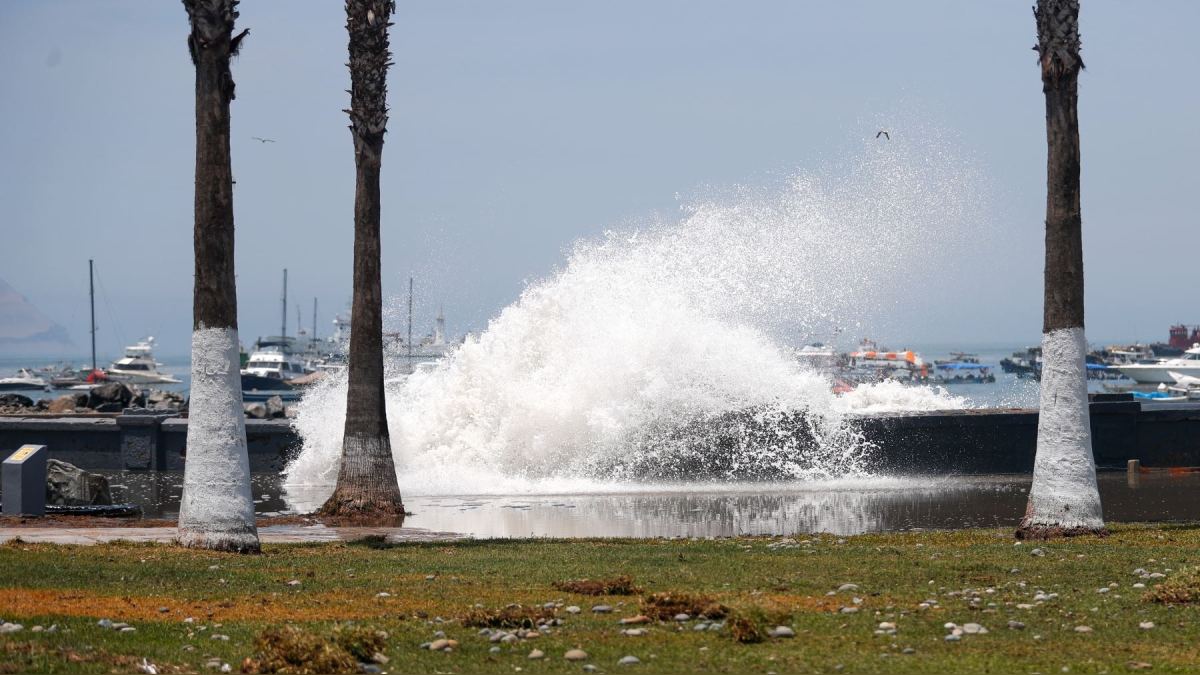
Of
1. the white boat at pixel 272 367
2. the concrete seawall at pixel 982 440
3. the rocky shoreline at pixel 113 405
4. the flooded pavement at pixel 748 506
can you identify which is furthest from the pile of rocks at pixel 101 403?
the white boat at pixel 272 367

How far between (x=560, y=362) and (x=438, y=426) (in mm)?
3287

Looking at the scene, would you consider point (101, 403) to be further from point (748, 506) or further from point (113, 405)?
point (748, 506)

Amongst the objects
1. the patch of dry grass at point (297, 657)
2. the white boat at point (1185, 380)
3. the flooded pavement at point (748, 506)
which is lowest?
the flooded pavement at point (748, 506)

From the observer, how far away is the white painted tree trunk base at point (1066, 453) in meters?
17.7

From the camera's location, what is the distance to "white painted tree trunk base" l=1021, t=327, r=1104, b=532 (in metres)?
17.7

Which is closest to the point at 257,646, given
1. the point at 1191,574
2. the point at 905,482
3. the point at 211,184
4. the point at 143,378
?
the point at 1191,574

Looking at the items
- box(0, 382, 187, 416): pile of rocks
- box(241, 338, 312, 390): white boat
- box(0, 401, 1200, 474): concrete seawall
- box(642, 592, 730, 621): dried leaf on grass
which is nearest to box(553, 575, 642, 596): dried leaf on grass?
box(642, 592, 730, 621): dried leaf on grass

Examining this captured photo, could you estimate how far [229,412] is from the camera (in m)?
16.7

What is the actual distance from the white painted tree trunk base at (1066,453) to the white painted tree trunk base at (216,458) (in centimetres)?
947

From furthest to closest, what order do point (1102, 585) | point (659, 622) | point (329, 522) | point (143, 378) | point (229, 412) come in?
point (143, 378), point (329, 522), point (229, 412), point (1102, 585), point (659, 622)

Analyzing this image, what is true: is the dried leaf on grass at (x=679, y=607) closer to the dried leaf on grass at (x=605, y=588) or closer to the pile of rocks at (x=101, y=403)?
the dried leaf on grass at (x=605, y=588)

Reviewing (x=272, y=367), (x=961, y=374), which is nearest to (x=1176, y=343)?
(x=961, y=374)

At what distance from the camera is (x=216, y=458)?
1656 cm

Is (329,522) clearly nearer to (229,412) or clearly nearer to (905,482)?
(229,412)
